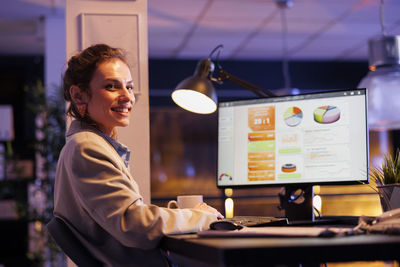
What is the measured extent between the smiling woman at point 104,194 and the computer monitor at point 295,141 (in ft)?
1.45

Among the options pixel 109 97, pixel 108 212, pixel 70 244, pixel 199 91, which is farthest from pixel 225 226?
pixel 199 91

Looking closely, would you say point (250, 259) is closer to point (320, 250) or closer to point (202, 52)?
point (320, 250)

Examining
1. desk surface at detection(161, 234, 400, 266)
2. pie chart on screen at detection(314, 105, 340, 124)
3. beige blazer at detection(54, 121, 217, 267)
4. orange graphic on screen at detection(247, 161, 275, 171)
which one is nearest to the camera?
desk surface at detection(161, 234, 400, 266)

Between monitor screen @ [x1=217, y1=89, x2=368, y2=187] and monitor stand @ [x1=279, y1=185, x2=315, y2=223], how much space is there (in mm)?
38

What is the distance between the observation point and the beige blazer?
54.3 inches

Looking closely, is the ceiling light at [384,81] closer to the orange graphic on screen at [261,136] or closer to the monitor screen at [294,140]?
the monitor screen at [294,140]

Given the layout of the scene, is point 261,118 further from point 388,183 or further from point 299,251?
point 299,251

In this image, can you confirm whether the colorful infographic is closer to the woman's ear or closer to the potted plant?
the potted plant

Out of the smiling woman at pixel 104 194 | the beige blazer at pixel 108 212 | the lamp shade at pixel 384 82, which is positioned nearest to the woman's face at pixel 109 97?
the smiling woman at pixel 104 194

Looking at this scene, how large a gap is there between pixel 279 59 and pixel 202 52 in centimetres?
120

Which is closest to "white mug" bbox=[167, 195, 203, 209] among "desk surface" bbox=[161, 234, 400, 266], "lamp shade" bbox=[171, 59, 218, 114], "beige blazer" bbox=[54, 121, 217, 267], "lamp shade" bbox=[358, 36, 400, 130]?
"beige blazer" bbox=[54, 121, 217, 267]

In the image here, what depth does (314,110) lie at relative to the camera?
2.06 meters

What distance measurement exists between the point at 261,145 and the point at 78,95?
0.77 m

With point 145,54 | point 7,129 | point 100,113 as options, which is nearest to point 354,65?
point 7,129
